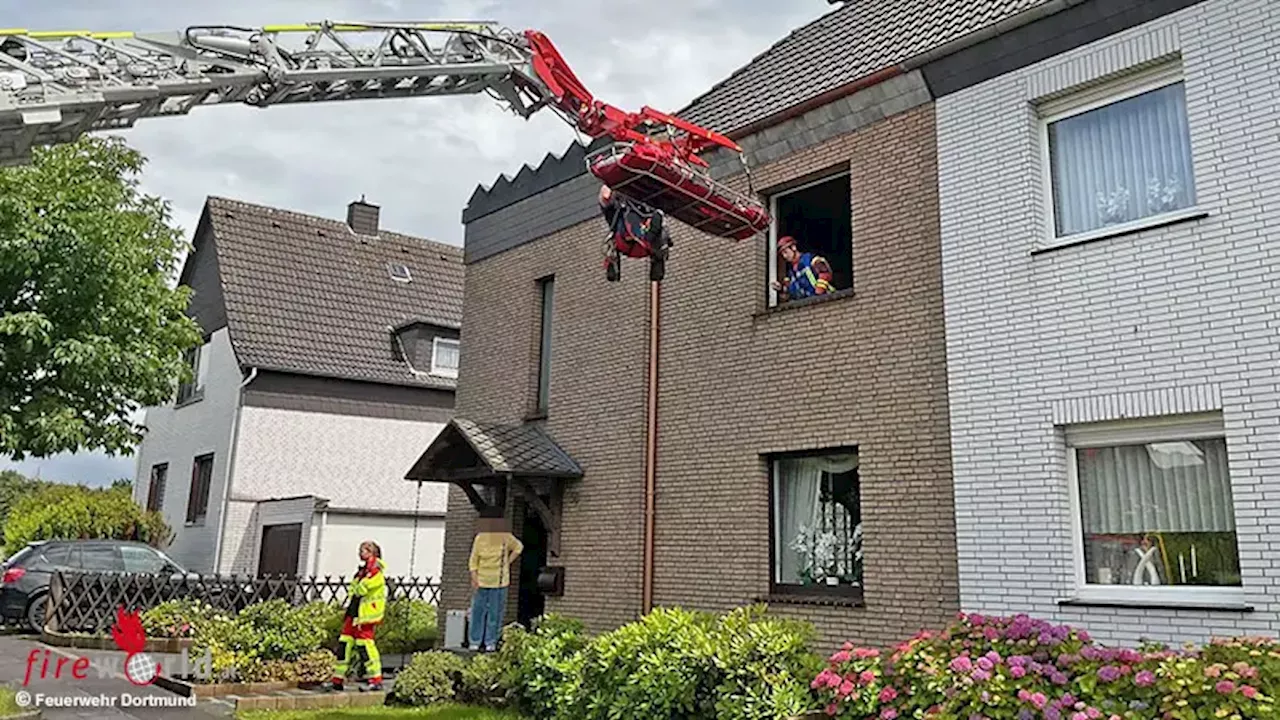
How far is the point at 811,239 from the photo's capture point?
39.9 ft

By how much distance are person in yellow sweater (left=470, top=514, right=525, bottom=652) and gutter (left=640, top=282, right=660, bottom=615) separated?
2063 millimetres

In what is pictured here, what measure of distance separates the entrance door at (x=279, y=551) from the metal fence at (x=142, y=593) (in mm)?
1626

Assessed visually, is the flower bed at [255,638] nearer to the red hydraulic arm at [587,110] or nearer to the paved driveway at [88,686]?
the paved driveway at [88,686]

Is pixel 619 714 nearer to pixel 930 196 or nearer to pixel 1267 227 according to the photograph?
pixel 930 196

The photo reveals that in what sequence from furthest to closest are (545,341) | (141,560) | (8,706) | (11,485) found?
1. (11,485)
2. (141,560)
3. (545,341)
4. (8,706)

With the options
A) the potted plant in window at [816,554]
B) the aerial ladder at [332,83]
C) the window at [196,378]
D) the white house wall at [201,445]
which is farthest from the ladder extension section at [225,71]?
the window at [196,378]

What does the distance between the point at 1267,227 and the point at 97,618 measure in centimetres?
1706

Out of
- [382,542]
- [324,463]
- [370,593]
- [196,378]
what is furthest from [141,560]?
[370,593]

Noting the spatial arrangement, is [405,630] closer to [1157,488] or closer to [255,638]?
[255,638]

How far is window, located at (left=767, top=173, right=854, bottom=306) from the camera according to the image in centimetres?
1132

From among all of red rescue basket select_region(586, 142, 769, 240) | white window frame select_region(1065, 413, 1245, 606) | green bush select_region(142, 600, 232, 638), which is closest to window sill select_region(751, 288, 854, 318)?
red rescue basket select_region(586, 142, 769, 240)

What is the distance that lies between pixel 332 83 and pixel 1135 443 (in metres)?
7.68

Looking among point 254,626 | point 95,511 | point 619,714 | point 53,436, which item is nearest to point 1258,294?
point 619,714

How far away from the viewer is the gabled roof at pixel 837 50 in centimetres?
1028
